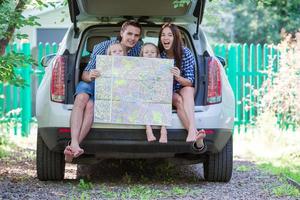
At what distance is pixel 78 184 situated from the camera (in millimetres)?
6766

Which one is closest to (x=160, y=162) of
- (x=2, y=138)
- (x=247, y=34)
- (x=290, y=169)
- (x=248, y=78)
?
Result: (x=290, y=169)

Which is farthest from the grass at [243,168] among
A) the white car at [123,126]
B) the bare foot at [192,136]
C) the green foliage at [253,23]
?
the green foliage at [253,23]

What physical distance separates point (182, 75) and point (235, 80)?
603 centimetres

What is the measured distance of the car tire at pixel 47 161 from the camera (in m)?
6.74

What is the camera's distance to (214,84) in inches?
252

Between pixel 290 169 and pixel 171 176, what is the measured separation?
150 centimetres

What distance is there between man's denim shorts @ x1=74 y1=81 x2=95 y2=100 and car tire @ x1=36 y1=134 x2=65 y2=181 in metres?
0.76

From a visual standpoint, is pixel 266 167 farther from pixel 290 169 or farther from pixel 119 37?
pixel 119 37

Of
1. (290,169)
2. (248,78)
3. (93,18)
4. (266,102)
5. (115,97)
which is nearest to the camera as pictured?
(115,97)

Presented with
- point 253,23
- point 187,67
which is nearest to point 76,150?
point 187,67

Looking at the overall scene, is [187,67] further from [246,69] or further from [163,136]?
[246,69]

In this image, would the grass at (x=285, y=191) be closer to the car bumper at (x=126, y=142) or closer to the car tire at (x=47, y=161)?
the car bumper at (x=126, y=142)

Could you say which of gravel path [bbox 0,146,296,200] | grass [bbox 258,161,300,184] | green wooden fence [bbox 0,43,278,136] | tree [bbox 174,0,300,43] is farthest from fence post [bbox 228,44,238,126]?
tree [bbox 174,0,300,43]

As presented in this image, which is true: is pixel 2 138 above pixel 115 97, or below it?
below
